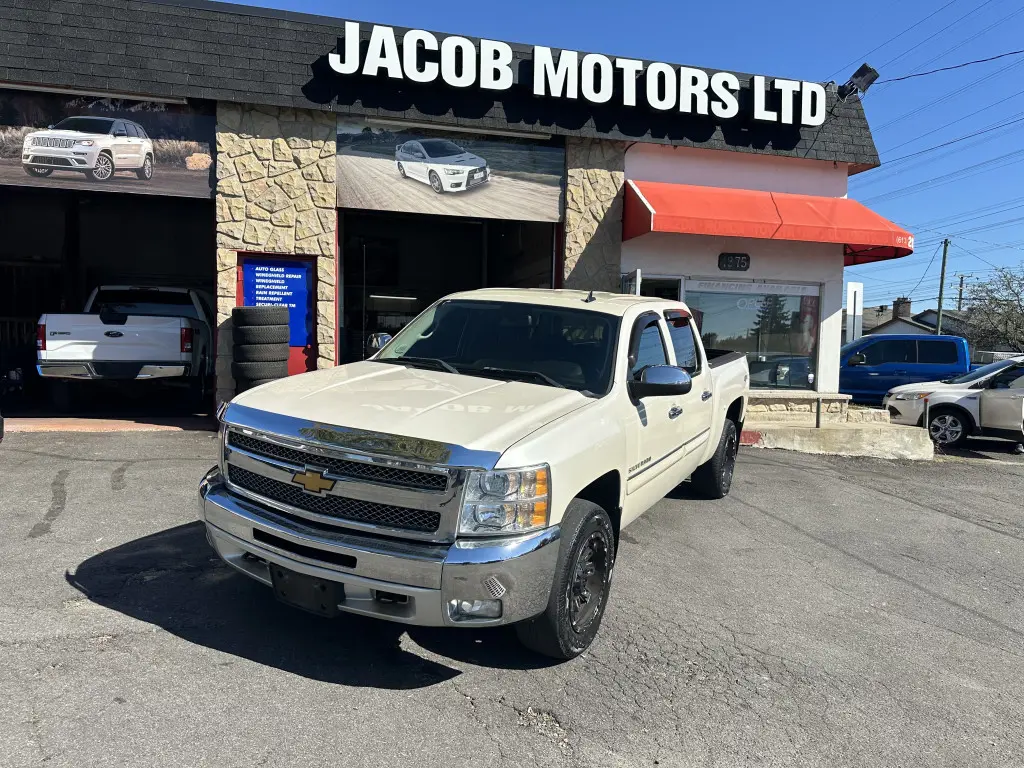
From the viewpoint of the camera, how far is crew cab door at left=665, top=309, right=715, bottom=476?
5.29 metres

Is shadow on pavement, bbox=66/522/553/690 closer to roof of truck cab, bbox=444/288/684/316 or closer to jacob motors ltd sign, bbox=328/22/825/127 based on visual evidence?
roof of truck cab, bbox=444/288/684/316

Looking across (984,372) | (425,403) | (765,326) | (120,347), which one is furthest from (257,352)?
(984,372)

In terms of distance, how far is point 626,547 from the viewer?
17.7ft

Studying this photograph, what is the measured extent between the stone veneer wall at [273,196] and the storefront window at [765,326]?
565 cm

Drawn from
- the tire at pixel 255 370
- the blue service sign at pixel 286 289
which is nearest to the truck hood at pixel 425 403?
the tire at pixel 255 370

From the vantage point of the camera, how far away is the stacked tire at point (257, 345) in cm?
865

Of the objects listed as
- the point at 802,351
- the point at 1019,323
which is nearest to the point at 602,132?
the point at 802,351

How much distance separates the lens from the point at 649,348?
496 cm

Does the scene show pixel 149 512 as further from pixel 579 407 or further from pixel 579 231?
pixel 579 231

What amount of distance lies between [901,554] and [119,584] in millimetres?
5701

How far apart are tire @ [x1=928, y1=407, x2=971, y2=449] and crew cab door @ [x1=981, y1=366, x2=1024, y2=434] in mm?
299

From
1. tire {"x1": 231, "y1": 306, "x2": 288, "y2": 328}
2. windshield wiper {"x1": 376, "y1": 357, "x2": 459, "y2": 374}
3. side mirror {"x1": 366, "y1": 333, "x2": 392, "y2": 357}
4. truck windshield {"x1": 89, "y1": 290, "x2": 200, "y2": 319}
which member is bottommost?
windshield wiper {"x1": 376, "y1": 357, "x2": 459, "y2": 374}

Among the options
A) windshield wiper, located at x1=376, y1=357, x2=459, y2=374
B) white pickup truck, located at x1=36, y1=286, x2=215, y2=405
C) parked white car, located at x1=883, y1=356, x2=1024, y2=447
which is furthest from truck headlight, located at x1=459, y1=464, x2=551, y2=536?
parked white car, located at x1=883, y1=356, x2=1024, y2=447

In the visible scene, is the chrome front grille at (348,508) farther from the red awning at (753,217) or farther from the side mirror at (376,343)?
the red awning at (753,217)
